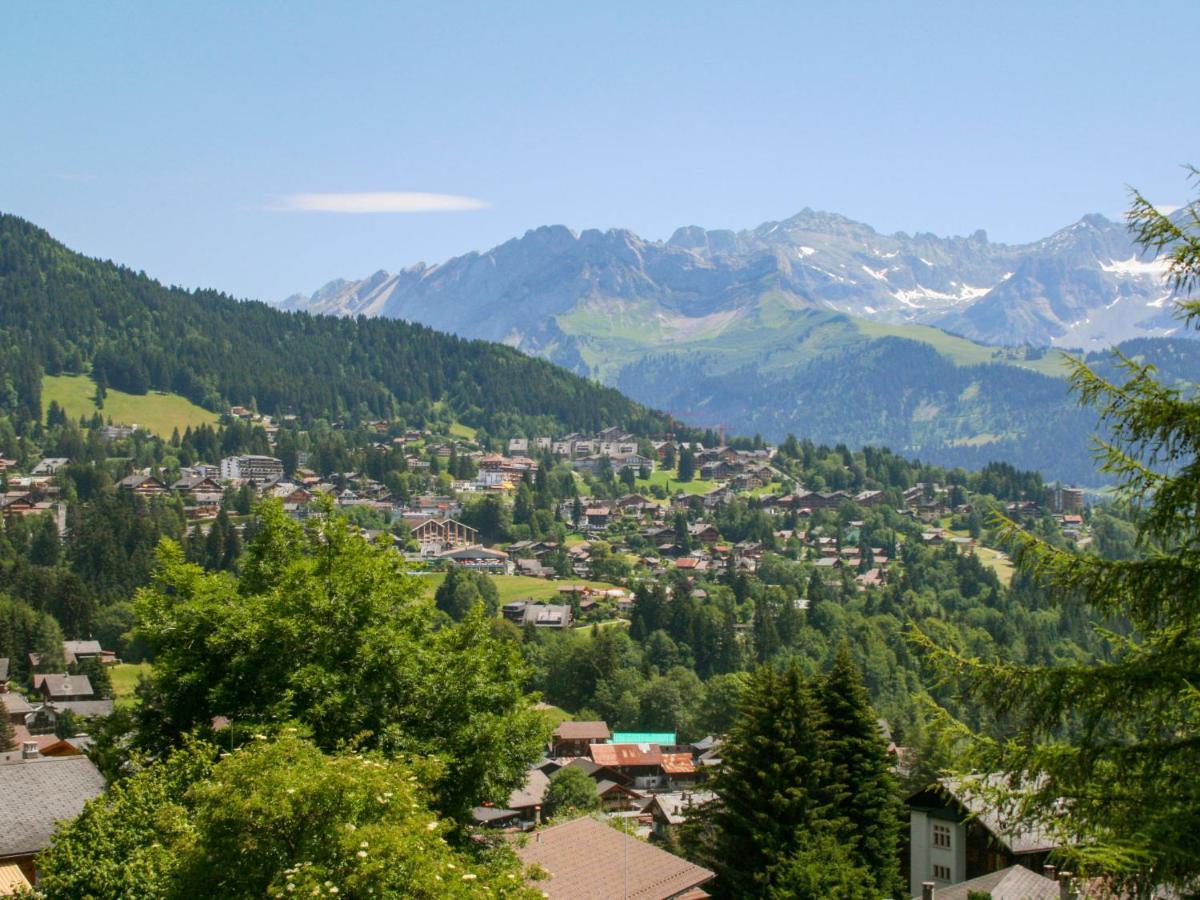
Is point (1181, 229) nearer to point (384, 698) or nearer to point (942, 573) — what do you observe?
point (384, 698)

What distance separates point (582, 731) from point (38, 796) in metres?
62.1

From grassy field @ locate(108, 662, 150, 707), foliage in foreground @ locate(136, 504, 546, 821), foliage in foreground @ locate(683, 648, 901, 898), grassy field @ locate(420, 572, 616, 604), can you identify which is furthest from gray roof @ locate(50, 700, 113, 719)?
foliage in foreground @ locate(136, 504, 546, 821)

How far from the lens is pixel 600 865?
2600 centimetres

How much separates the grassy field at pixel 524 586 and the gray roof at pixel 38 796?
9596 centimetres

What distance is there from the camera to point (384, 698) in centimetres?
2044

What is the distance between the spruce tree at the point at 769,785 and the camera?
1307 inches

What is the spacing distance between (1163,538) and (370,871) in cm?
820

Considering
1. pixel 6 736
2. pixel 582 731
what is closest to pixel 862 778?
pixel 6 736

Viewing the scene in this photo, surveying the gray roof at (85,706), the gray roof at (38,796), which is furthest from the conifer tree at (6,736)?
the gray roof at (38,796)

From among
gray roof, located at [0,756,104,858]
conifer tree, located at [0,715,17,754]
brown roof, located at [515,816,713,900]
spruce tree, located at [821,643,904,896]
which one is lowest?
conifer tree, located at [0,715,17,754]

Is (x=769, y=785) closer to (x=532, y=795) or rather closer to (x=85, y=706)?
(x=532, y=795)

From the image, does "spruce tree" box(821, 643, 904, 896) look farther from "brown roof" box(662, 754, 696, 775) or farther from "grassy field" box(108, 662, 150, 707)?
"grassy field" box(108, 662, 150, 707)

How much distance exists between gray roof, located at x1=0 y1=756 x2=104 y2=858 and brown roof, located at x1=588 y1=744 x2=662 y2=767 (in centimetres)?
5529

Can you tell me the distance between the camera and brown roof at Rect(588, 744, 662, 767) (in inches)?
3223
